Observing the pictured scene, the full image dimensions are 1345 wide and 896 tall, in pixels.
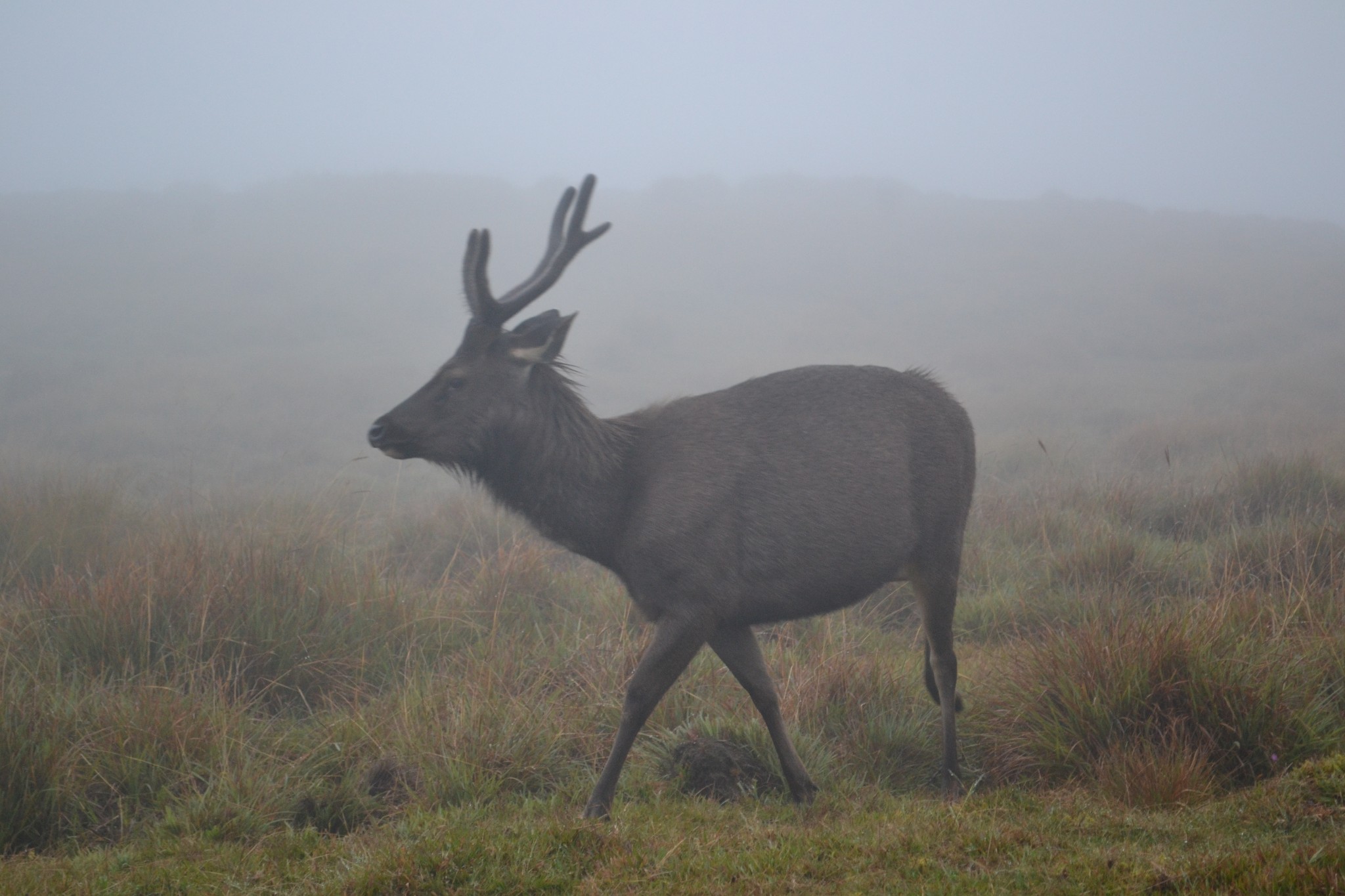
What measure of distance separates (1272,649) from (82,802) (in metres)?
5.66

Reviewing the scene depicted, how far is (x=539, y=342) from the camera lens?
14.6ft

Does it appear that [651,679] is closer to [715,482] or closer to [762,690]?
[762,690]

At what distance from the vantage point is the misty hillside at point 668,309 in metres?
17.2

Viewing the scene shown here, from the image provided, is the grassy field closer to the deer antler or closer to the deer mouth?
the deer mouth

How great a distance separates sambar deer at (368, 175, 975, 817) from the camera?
3980 mm

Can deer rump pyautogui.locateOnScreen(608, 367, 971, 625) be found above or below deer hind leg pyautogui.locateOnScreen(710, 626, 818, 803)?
above

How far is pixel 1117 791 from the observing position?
11.7ft

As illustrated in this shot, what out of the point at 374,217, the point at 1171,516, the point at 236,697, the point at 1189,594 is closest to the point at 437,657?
the point at 236,697

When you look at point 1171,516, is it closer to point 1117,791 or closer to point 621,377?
point 1117,791

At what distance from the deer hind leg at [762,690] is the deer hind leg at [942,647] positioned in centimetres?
76

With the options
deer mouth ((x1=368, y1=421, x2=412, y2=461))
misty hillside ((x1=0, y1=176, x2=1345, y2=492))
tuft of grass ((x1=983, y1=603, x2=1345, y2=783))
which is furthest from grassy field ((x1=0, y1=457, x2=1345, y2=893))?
misty hillside ((x1=0, y1=176, x2=1345, y2=492))

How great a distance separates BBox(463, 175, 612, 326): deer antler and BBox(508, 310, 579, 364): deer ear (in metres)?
0.12

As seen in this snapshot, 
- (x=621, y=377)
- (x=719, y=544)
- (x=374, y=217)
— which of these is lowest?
(x=621, y=377)

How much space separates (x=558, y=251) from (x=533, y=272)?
1.29ft
